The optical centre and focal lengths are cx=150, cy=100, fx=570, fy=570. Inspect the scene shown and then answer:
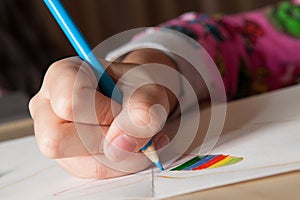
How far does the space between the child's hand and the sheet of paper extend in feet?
0.04

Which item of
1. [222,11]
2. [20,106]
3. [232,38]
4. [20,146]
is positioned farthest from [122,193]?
[222,11]

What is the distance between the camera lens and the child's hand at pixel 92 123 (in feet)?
1.19

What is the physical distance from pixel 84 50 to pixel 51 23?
4.14 feet

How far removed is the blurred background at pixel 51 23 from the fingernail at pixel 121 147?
0.94 meters

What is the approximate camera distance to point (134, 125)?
0.36 meters

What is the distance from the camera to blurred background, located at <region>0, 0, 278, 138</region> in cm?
143

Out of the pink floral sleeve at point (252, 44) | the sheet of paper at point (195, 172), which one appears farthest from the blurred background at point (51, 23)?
the sheet of paper at point (195, 172)

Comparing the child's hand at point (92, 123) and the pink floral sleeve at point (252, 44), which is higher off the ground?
the child's hand at point (92, 123)

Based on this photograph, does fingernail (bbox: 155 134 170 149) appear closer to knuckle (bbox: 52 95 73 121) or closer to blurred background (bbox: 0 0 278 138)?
knuckle (bbox: 52 95 73 121)

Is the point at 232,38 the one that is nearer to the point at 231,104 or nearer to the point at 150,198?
the point at 231,104

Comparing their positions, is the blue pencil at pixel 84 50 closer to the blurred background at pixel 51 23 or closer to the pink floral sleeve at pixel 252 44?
the pink floral sleeve at pixel 252 44

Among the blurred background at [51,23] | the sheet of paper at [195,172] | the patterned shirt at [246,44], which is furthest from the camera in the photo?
the blurred background at [51,23]

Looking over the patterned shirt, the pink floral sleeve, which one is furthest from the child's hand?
the pink floral sleeve

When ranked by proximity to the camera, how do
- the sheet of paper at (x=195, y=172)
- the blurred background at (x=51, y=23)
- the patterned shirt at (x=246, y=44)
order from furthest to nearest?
1. the blurred background at (x=51, y=23)
2. the patterned shirt at (x=246, y=44)
3. the sheet of paper at (x=195, y=172)
